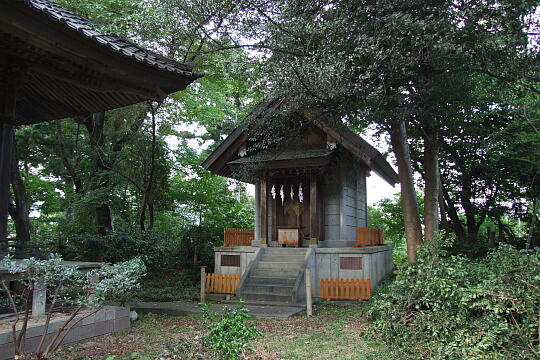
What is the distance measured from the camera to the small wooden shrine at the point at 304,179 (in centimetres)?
1377

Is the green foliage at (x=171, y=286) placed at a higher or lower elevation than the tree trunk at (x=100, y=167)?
lower

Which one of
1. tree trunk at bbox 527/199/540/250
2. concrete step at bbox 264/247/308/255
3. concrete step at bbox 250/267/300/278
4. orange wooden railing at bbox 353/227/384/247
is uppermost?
tree trunk at bbox 527/199/540/250

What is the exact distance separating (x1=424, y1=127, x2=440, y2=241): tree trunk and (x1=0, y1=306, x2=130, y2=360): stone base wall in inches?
295

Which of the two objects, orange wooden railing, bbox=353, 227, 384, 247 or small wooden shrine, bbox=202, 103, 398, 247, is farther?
orange wooden railing, bbox=353, 227, 384, 247

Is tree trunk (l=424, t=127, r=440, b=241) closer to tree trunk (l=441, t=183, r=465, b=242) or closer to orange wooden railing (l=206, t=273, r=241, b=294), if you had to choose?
orange wooden railing (l=206, t=273, r=241, b=294)

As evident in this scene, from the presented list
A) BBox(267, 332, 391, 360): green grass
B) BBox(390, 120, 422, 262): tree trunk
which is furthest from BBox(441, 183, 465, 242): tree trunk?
BBox(267, 332, 391, 360): green grass

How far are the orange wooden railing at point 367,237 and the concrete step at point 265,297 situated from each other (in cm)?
375

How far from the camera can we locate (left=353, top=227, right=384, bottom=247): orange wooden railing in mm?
14857

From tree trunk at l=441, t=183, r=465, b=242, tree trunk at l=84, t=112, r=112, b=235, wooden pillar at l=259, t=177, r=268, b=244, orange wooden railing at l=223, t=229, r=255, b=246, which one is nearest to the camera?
wooden pillar at l=259, t=177, r=268, b=244

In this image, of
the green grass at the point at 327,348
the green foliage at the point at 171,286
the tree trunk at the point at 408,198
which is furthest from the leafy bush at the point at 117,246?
the tree trunk at the point at 408,198

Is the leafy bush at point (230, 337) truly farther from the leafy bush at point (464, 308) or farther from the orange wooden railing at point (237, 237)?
the orange wooden railing at point (237, 237)

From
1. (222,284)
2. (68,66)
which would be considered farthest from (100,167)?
(68,66)

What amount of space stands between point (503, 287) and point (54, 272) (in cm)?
598

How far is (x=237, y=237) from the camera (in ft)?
52.5
